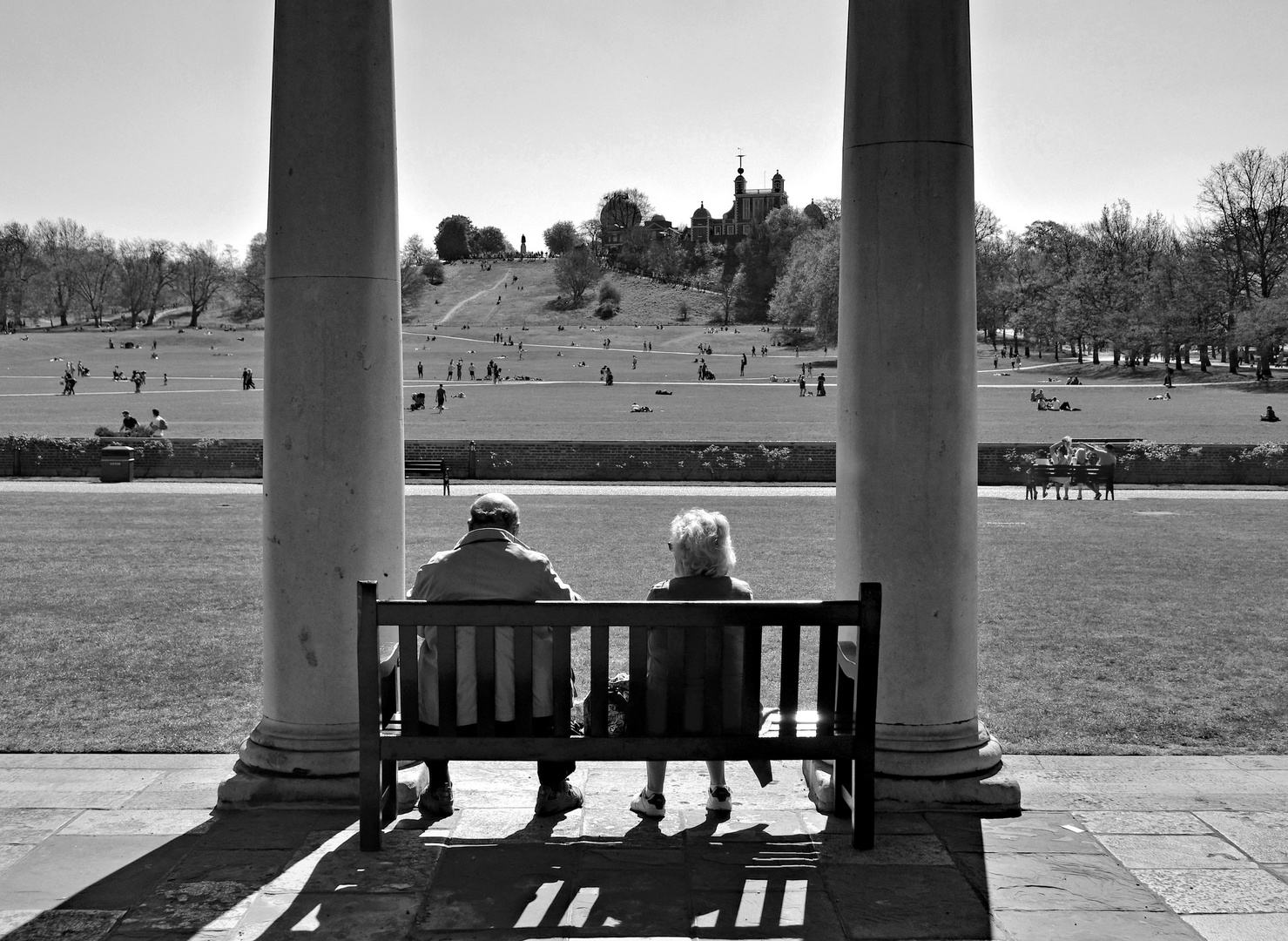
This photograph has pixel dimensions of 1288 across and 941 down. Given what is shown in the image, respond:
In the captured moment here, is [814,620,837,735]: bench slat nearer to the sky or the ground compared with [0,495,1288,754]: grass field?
nearer to the sky

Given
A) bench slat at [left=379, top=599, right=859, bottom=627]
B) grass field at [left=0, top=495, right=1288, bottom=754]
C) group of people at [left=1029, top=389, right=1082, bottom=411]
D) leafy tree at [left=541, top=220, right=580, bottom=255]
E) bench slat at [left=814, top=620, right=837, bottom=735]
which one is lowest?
grass field at [left=0, top=495, right=1288, bottom=754]

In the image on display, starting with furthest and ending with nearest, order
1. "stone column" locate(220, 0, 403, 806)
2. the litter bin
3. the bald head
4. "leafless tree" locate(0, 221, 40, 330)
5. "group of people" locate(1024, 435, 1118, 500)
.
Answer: "leafless tree" locate(0, 221, 40, 330) → the litter bin → "group of people" locate(1024, 435, 1118, 500) → "stone column" locate(220, 0, 403, 806) → the bald head

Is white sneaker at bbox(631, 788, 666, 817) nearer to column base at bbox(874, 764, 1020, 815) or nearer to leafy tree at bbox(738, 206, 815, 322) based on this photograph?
column base at bbox(874, 764, 1020, 815)

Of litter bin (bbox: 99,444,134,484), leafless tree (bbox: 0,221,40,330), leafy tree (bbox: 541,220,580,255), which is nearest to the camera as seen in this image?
litter bin (bbox: 99,444,134,484)

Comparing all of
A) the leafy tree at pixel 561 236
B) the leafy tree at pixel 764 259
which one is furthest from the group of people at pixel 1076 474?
the leafy tree at pixel 561 236

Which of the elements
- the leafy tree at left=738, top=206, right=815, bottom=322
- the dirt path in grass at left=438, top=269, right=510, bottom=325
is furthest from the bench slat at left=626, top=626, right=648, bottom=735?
the leafy tree at left=738, top=206, right=815, bottom=322

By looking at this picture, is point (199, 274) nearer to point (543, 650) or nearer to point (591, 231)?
point (591, 231)

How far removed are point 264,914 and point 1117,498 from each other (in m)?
24.4

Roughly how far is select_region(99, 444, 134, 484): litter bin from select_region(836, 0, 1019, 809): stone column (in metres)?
26.4

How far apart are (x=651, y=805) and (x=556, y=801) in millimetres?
383

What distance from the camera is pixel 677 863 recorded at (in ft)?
14.6

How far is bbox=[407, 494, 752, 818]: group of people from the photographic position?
15.3 ft

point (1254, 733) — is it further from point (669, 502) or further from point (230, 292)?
point (230, 292)

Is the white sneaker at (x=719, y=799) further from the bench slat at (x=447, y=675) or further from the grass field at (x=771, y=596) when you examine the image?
the bench slat at (x=447, y=675)
